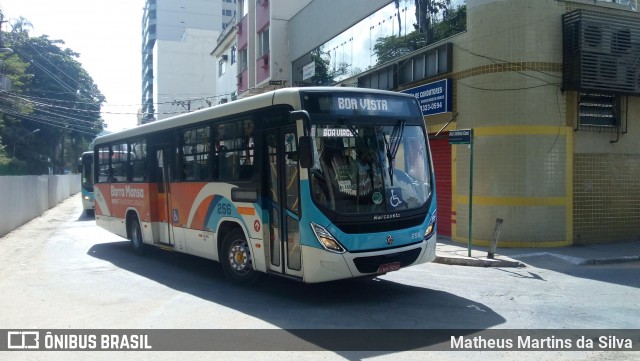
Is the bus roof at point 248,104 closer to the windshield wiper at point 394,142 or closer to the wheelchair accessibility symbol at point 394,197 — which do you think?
the windshield wiper at point 394,142

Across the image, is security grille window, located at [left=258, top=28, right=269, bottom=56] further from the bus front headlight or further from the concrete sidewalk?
the bus front headlight

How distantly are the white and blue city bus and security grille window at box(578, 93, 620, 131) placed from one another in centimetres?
755

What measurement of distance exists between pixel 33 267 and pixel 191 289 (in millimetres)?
5014

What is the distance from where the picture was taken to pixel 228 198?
9227 mm

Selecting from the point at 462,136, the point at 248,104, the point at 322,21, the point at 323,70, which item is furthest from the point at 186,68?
the point at 248,104

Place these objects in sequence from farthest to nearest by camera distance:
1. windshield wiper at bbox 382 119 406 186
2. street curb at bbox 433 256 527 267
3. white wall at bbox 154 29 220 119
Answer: white wall at bbox 154 29 220 119, street curb at bbox 433 256 527 267, windshield wiper at bbox 382 119 406 186

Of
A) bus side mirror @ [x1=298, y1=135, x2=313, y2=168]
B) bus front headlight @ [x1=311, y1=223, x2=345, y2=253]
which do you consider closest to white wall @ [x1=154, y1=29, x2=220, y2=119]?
bus side mirror @ [x1=298, y1=135, x2=313, y2=168]

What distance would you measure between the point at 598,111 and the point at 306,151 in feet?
34.3

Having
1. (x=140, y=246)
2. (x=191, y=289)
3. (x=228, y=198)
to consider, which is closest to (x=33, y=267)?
(x=140, y=246)

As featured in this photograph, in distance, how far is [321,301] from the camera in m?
8.07

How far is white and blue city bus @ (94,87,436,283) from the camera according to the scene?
7297 millimetres

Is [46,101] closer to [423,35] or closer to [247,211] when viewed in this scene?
[423,35]

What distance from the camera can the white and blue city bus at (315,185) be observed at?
7297mm

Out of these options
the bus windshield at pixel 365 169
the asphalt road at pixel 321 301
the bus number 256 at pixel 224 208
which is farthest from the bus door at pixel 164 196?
the bus windshield at pixel 365 169
